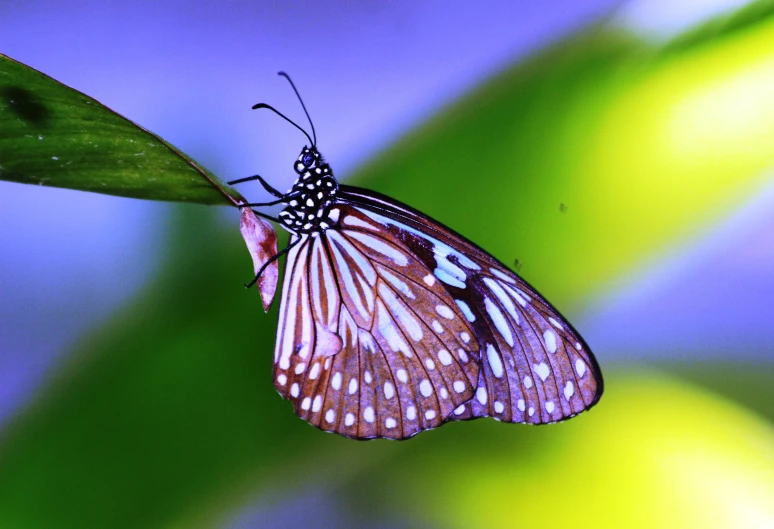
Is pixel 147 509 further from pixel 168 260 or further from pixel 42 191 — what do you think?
pixel 42 191

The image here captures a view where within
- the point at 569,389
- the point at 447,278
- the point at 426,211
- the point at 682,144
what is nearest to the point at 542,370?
the point at 569,389

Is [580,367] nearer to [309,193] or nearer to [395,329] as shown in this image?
[395,329]

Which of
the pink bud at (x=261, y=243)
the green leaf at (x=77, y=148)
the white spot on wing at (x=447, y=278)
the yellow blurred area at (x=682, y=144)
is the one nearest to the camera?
the green leaf at (x=77, y=148)

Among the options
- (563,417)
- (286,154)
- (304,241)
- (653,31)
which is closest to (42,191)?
(286,154)

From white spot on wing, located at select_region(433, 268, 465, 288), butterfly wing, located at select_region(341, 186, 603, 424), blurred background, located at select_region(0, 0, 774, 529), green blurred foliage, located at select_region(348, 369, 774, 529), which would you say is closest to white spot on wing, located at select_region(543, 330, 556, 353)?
butterfly wing, located at select_region(341, 186, 603, 424)

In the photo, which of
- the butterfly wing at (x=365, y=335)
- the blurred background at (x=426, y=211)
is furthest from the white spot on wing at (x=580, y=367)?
the blurred background at (x=426, y=211)

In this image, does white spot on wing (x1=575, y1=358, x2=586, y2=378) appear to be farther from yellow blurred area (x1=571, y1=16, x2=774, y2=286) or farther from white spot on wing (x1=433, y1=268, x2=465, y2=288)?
yellow blurred area (x1=571, y1=16, x2=774, y2=286)

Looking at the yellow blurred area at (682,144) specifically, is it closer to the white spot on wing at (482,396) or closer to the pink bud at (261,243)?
the white spot on wing at (482,396)
